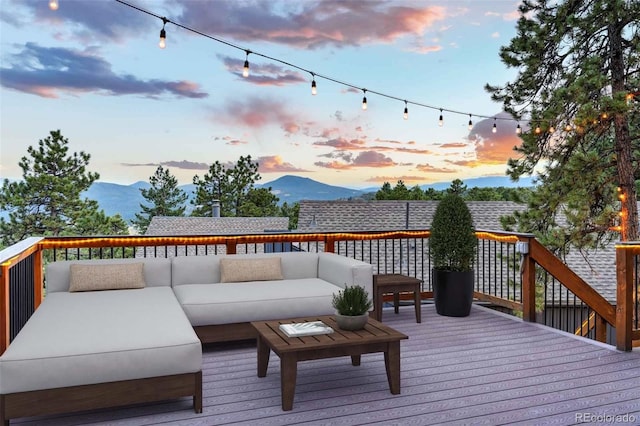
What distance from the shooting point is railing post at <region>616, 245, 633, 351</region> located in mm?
4195

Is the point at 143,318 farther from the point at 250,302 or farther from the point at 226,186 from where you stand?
the point at 226,186

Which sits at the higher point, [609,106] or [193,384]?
[609,106]

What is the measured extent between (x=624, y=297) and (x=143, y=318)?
12.5ft

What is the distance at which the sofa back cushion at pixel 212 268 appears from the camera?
196 inches

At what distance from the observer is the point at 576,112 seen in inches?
325

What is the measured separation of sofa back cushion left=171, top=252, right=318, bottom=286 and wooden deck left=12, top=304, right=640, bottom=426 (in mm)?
885

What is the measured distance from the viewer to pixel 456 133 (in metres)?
15.8

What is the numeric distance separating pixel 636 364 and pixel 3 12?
52.3ft

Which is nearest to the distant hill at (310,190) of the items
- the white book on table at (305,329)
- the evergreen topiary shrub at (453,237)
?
the evergreen topiary shrub at (453,237)

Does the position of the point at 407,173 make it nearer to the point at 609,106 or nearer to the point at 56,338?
the point at 609,106

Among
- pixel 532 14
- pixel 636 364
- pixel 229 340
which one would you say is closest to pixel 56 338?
pixel 229 340

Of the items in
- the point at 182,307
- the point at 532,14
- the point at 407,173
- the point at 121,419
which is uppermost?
the point at 532,14

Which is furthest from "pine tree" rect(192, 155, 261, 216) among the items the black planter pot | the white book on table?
the white book on table

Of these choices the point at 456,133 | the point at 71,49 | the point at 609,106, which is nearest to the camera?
the point at 609,106
